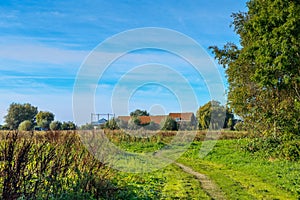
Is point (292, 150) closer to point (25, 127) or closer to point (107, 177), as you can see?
point (107, 177)

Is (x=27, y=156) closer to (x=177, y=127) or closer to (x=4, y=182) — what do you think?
(x=4, y=182)

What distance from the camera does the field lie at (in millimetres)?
5285

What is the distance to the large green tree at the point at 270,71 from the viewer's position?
14305 mm

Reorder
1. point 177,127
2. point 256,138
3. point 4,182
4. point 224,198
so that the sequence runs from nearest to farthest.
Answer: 1. point 4,182
2. point 224,198
3. point 256,138
4. point 177,127

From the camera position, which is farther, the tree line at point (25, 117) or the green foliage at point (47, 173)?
the tree line at point (25, 117)

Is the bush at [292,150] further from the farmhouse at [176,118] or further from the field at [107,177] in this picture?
the farmhouse at [176,118]

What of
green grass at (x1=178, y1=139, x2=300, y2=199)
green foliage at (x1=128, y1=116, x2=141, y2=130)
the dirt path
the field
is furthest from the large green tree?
green foliage at (x1=128, y1=116, x2=141, y2=130)

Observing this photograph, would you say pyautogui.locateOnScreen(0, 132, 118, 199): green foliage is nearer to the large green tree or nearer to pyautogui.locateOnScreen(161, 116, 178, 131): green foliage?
the large green tree

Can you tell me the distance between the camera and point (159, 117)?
32.7 metres

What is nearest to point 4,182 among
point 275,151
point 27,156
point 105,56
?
point 27,156

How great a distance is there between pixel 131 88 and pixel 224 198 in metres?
8.05

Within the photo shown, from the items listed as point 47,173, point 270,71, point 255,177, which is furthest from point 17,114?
point 47,173

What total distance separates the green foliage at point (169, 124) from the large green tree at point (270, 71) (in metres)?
11.4

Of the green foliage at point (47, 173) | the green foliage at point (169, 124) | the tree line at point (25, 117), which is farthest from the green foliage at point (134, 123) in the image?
the green foliage at point (47, 173)
